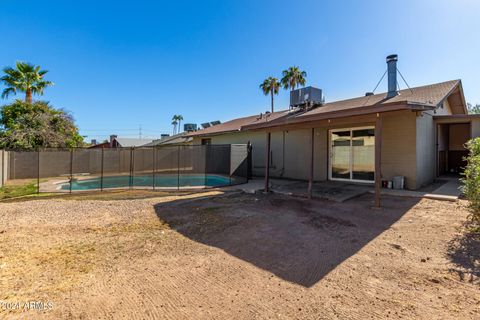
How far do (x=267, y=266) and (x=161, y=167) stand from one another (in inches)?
550

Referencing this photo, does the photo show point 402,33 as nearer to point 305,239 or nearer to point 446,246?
point 446,246

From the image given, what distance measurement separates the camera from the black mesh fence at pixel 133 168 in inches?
421

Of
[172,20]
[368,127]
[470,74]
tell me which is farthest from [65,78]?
[470,74]

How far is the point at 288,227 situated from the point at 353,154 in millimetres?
5783

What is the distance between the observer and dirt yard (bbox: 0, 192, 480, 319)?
7.10 ft

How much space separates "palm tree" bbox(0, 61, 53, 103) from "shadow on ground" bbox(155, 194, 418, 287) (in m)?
17.0

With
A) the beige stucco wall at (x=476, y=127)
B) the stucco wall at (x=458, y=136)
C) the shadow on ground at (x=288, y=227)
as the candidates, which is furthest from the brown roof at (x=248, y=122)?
the stucco wall at (x=458, y=136)

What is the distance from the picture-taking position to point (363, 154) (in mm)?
8602

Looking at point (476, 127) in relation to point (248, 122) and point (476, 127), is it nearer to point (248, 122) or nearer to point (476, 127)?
point (476, 127)

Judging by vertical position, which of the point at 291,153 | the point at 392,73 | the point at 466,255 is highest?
the point at 392,73

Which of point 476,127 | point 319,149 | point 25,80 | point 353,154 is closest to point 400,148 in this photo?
point 353,154

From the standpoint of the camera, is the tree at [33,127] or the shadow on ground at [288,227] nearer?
the shadow on ground at [288,227]

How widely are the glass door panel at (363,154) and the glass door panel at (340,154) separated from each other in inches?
9.5

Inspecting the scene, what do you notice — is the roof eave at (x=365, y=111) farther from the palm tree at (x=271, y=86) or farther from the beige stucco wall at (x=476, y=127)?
the palm tree at (x=271, y=86)
